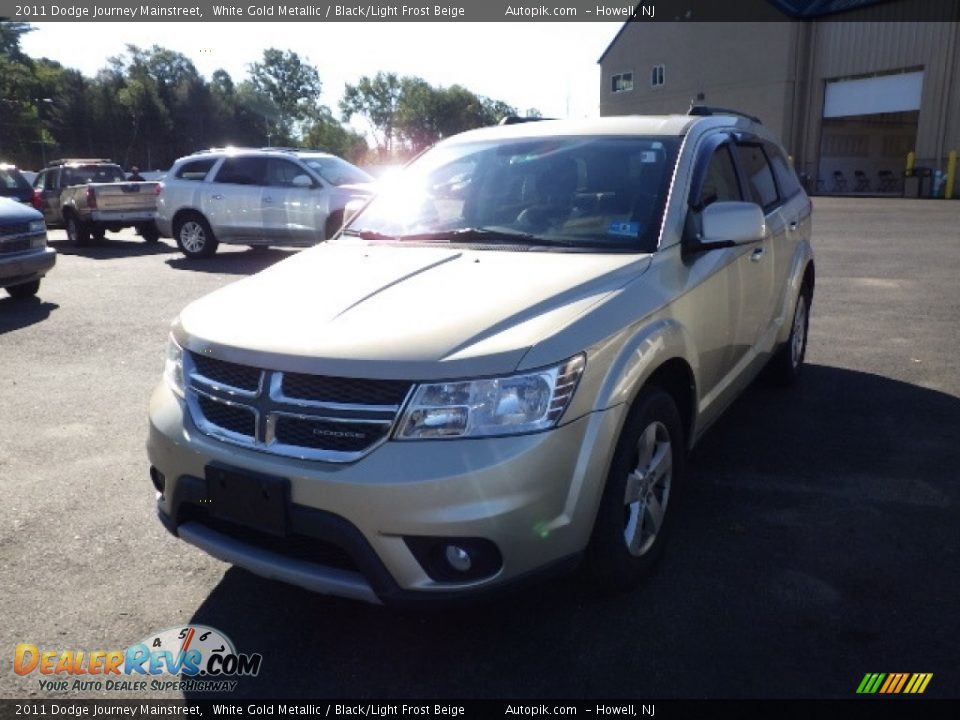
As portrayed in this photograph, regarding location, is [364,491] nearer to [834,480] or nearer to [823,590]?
[823,590]

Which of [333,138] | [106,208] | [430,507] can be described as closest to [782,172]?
[430,507]

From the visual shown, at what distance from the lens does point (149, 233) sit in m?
18.5

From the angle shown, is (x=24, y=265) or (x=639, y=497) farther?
(x=24, y=265)

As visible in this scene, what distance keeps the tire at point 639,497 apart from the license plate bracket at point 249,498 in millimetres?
→ 1070

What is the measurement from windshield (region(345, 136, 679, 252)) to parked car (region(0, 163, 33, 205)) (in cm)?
1469

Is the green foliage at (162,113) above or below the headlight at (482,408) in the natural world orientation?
above

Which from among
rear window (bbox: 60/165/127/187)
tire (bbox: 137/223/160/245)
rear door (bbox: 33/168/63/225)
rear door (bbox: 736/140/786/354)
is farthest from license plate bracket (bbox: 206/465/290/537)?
rear door (bbox: 33/168/63/225)

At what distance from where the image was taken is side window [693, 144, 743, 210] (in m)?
3.85

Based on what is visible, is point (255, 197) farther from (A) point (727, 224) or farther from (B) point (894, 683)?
(B) point (894, 683)

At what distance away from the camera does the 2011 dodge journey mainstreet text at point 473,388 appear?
246cm

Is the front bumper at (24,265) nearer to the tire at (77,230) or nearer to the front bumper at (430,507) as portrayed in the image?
the front bumper at (430,507)

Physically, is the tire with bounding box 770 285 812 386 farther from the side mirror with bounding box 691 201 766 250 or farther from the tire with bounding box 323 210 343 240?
the tire with bounding box 323 210 343 240

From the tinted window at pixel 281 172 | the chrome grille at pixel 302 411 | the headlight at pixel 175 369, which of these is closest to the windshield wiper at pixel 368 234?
the headlight at pixel 175 369

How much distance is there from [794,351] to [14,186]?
1616 centimetres
